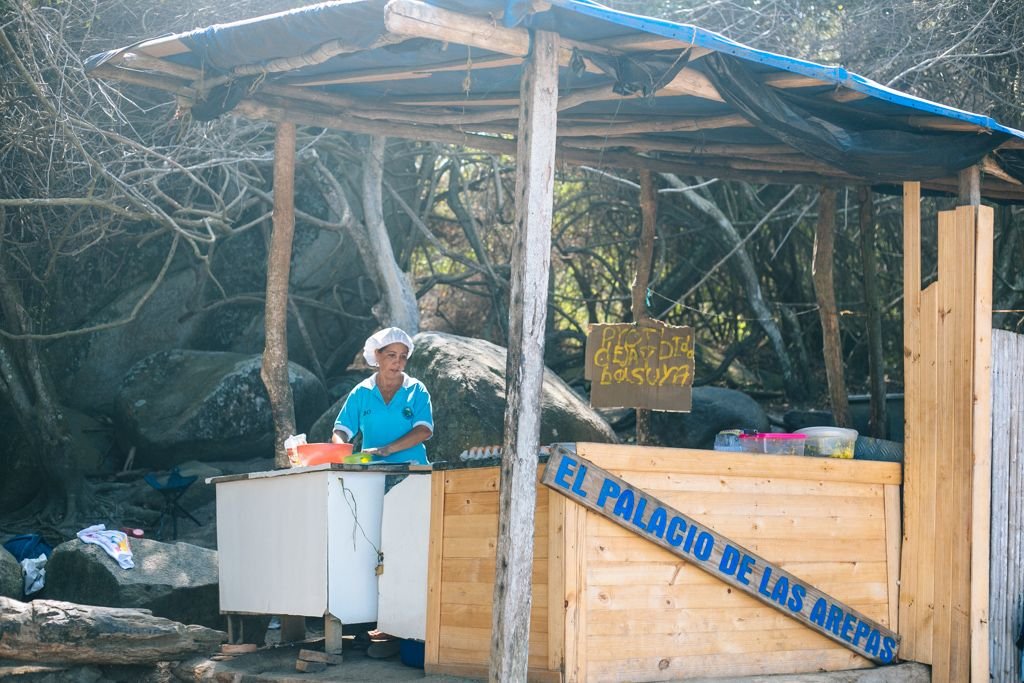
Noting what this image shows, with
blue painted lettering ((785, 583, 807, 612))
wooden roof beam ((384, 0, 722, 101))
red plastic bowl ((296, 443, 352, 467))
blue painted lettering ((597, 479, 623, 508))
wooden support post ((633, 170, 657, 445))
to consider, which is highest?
wooden roof beam ((384, 0, 722, 101))

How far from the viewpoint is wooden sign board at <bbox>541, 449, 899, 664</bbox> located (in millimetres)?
5109

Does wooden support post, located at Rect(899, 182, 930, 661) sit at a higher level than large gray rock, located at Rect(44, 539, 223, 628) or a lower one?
higher

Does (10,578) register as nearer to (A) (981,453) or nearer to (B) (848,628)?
(B) (848,628)

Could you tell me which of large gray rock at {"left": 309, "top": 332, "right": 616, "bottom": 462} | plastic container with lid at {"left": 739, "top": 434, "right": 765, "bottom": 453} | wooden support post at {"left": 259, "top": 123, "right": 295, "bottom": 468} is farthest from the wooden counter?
large gray rock at {"left": 309, "top": 332, "right": 616, "bottom": 462}

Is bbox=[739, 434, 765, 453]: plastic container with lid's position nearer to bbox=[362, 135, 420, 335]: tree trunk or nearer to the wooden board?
the wooden board

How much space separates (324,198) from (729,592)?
8486 millimetres

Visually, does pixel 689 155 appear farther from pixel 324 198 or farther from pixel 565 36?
pixel 324 198

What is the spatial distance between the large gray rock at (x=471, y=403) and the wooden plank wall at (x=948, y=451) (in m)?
3.49

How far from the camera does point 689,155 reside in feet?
24.9

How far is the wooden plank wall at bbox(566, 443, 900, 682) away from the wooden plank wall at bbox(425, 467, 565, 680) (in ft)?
0.79

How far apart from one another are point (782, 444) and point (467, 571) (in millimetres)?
1755

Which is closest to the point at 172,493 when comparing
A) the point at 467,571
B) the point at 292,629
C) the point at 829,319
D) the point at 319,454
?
Answer: the point at 292,629

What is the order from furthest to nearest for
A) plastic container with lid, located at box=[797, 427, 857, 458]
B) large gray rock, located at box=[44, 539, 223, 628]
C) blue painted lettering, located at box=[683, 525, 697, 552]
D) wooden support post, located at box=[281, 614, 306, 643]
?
large gray rock, located at box=[44, 539, 223, 628], wooden support post, located at box=[281, 614, 306, 643], plastic container with lid, located at box=[797, 427, 857, 458], blue painted lettering, located at box=[683, 525, 697, 552]

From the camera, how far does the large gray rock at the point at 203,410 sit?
11812mm
